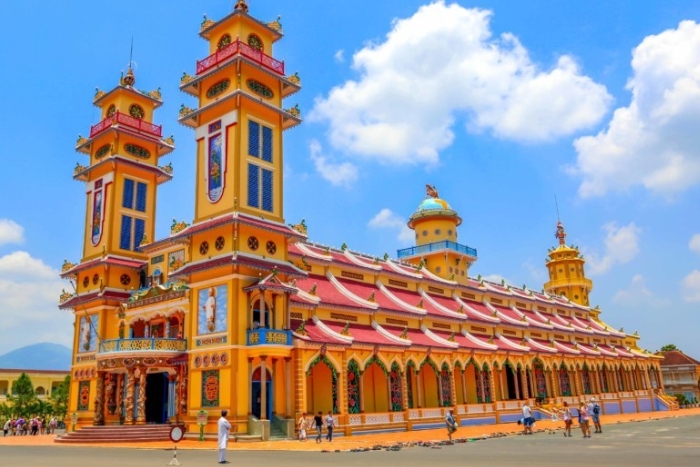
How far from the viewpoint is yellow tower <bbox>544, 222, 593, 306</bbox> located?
234 ft

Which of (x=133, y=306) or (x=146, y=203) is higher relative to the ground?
(x=146, y=203)

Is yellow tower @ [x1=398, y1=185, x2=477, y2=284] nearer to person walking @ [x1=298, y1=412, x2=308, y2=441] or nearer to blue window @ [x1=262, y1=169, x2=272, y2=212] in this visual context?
Answer: blue window @ [x1=262, y1=169, x2=272, y2=212]

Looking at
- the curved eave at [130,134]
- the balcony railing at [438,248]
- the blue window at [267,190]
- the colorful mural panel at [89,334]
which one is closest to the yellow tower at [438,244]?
the balcony railing at [438,248]

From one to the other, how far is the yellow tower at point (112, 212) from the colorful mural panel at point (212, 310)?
9.20 meters

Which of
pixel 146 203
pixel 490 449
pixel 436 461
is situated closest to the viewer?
pixel 436 461

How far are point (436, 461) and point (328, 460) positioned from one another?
3104mm

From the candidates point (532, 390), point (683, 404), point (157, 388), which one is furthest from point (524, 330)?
point (683, 404)

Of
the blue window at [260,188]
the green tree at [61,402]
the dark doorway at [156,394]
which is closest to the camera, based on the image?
the blue window at [260,188]

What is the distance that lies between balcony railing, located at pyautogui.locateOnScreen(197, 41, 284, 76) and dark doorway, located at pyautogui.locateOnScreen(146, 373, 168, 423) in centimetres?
1714

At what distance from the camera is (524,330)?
4928 cm

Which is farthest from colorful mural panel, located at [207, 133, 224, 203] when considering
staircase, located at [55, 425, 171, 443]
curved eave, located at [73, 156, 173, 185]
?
staircase, located at [55, 425, 171, 443]

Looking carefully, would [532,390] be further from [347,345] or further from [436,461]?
[436,461]

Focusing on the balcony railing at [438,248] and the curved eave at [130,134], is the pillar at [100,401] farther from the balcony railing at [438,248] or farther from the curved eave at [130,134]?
the balcony railing at [438,248]

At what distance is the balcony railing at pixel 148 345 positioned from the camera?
94.6 feet
